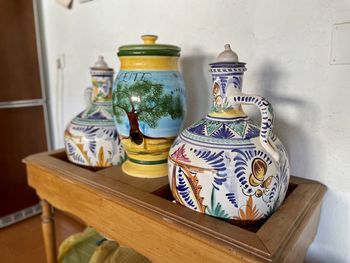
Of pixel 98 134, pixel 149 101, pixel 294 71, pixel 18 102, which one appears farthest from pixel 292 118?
pixel 18 102

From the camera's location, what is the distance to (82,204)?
728 millimetres

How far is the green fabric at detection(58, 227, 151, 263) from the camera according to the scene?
36.8 inches

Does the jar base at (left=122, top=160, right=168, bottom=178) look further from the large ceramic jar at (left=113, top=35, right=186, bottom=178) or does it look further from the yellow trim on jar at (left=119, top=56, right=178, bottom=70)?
the yellow trim on jar at (left=119, top=56, right=178, bottom=70)

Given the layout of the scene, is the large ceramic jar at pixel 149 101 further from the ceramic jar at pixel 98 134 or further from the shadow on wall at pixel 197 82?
the shadow on wall at pixel 197 82

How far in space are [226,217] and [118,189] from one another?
0.27 meters

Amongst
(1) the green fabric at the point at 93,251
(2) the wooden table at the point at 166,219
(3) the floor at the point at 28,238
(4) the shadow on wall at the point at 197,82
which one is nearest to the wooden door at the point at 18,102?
(3) the floor at the point at 28,238

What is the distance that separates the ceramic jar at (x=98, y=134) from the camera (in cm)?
79

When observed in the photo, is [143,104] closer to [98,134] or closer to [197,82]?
[98,134]

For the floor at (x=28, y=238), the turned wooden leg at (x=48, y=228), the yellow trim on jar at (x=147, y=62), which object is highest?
the yellow trim on jar at (x=147, y=62)

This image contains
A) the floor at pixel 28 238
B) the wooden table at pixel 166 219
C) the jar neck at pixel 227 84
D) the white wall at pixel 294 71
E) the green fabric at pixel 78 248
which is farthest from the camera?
the floor at pixel 28 238

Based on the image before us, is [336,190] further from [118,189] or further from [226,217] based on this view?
[118,189]

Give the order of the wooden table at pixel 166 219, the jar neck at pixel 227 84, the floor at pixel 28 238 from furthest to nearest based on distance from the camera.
→ 1. the floor at pixel 28 238
2. the jar neck at pixel 227 84
3. the wooden table at pixel 166 219

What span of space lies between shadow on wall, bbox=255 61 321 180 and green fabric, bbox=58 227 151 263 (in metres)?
0.62

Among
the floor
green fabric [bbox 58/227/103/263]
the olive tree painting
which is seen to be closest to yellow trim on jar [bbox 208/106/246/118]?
the olive tree painting
